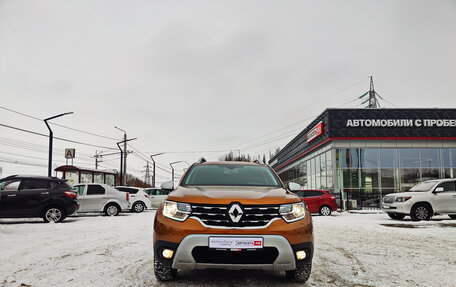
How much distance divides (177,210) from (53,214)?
980 centimetres

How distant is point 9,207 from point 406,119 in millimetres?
28669

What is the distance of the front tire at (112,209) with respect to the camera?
16.0 metres

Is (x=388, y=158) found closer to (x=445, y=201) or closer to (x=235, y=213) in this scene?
(x=445, y=201)

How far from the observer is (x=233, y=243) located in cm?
371

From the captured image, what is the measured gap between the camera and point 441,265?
5426 millimetres

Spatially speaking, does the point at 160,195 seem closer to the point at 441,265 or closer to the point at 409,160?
the point at 441,265

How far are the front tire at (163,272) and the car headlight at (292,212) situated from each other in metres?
1.42

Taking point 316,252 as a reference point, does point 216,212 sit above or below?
above

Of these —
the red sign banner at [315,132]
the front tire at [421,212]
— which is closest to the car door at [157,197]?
the front tire at [421,212]

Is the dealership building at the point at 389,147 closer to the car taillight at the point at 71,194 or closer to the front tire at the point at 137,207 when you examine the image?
the front tire at the point at 137,207

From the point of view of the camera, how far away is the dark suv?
11.5 metres

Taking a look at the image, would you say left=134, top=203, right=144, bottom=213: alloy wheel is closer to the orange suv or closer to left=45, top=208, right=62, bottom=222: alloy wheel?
left=45, top=208, right=62, bottom=222: alloy wheel

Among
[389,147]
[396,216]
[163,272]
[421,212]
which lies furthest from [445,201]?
[389,147]

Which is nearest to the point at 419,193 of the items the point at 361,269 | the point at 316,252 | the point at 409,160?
the point at 316,252
